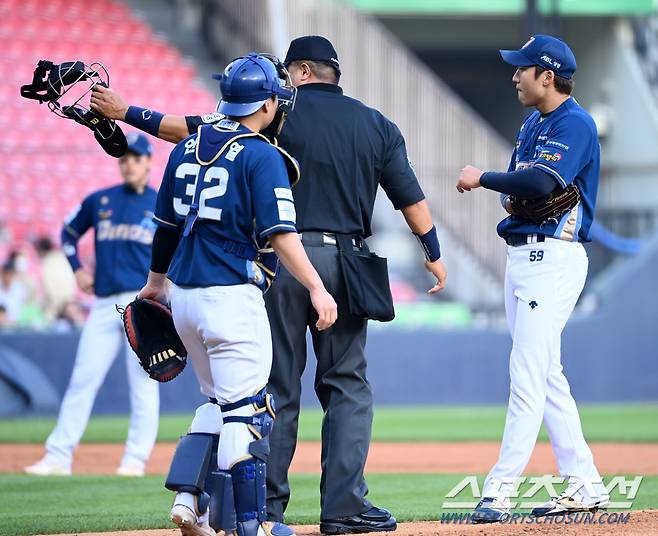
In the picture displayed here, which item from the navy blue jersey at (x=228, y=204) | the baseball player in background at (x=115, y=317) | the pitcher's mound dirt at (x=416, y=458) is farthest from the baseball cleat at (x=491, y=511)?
the baseball player in background at (x=115, y=317)

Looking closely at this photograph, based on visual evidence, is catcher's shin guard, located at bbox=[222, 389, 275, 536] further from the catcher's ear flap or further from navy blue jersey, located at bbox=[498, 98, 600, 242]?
navy blue jersey, located at bbox=[498, 98, 600, 242]

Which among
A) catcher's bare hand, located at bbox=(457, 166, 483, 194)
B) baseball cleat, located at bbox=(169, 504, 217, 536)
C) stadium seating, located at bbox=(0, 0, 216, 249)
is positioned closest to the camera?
baseball cleat, located at bbox=(169, 504, 217, 536)

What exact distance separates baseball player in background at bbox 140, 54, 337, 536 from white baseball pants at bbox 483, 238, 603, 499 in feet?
4.36

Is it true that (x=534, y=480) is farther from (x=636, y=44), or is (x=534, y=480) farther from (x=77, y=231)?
(x=636, y=44)

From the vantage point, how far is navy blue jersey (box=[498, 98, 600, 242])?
582 centimetres

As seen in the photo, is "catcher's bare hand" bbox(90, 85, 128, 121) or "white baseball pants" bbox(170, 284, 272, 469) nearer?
"white baseball pants" bbox(170, 284, 272, 469)

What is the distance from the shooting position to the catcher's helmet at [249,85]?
202 inches

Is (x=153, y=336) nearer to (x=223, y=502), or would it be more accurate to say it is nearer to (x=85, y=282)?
(x=223, y=502)

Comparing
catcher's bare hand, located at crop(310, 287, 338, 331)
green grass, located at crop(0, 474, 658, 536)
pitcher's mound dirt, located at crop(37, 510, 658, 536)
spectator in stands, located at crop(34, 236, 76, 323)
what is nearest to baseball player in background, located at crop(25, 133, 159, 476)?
green grass, located at crop(0, 474, 658, 536)

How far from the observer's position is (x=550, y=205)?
590 cm

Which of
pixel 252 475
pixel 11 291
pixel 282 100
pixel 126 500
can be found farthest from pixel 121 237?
pixel 11 291

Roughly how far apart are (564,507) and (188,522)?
1.91 m

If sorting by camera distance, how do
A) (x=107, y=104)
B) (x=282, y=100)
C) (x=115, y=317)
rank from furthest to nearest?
(x=115, y=317)
(x=107, y=104)
(x=282, y=100)

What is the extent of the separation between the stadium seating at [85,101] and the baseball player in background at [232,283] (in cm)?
1009
